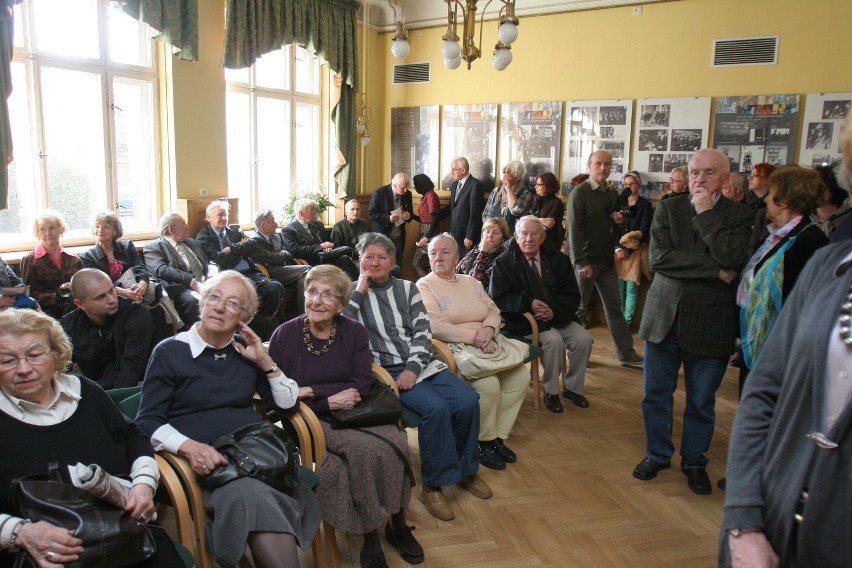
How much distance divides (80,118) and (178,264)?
1.66 metres

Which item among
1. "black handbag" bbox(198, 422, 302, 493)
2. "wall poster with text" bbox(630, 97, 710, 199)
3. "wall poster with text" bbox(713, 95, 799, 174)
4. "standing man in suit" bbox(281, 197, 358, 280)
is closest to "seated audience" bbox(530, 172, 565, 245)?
"wall poster with text" bbox(630, 97, 710, 199)

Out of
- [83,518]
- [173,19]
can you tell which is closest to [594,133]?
[173,19]

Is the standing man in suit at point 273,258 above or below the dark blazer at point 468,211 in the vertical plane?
below

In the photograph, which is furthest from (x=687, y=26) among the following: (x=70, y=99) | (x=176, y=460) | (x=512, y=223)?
(x=176, y=460)

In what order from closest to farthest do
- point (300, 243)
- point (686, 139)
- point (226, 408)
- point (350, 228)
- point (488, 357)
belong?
point (226, 408) → point (488, 357) → point (686, 139) → point (300, 243) → point (350, 228)

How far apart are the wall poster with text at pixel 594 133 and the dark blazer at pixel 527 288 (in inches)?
104

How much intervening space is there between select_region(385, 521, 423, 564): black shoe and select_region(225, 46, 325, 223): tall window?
16.4 ft

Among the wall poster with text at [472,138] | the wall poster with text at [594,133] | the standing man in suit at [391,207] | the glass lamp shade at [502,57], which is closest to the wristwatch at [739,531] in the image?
the glass lamp shade at [502,57]

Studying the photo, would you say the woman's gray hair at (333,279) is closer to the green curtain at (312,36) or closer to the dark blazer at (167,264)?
the dark blazer at (167,264)

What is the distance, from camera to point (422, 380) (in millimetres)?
3023

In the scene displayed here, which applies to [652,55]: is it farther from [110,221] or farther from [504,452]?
[110,221]

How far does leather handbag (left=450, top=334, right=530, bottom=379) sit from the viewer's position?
3.30 meters

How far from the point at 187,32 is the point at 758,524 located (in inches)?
222

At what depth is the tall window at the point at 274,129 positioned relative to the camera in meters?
6.73
